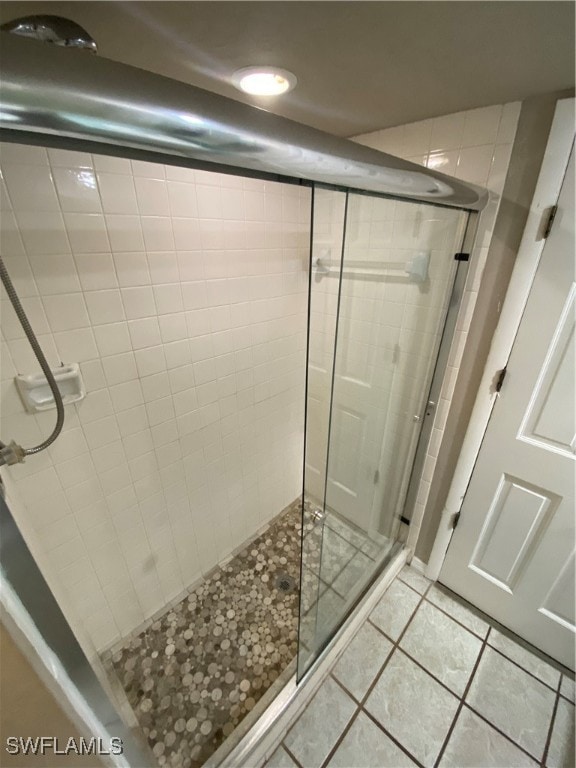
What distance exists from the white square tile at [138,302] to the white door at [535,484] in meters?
1.27

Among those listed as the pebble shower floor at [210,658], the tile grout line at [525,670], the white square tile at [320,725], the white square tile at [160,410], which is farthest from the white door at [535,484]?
the white square tile at [160,410]

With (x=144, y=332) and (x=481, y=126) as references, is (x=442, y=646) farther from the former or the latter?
(x=481, y=126)

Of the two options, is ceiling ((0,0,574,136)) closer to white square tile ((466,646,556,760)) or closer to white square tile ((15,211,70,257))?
white square tile ((15,211,70,257))

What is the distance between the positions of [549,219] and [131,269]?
1304 mm

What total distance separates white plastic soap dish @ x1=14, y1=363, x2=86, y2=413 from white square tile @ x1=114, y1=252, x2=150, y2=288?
319 millimetres

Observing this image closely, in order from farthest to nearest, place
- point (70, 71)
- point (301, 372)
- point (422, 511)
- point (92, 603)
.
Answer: point (301, 372)
point (422, 511)
point (92, 603)
point (70, 71)

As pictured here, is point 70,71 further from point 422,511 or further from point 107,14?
point 422,511

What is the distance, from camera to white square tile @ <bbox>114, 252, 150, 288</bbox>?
101 centimetres

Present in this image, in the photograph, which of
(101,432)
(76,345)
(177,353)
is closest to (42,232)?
(76,345)

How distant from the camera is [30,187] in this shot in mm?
825

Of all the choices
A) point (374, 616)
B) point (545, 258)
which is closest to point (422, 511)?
point (374, 616)

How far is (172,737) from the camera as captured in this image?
1112 mm

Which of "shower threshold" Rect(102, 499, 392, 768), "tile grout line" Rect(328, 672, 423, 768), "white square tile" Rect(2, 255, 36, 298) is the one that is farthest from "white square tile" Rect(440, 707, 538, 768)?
"white square tile" Rect(2, 255, 36, 298)

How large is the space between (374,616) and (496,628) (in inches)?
21.0
